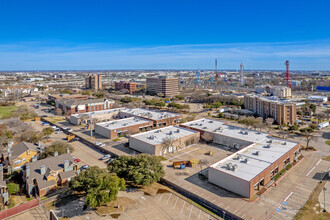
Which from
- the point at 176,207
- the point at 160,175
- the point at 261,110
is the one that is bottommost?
the point at 176,207

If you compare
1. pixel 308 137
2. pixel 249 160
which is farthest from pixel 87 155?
pixel 308 137

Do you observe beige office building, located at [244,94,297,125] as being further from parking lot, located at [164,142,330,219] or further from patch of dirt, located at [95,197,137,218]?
patch of dirt, located at [95,197,137,218]

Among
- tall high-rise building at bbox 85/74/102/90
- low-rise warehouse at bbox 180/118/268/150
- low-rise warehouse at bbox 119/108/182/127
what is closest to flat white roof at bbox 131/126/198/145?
low-rise warehouse at bbox 180/118/268/150

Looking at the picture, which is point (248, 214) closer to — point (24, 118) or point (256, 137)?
point (256, 137)

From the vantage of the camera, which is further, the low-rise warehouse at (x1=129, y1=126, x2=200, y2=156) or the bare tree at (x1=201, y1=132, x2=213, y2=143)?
the bare tree at (x1=201, y1=132, x2=213, y2=143)

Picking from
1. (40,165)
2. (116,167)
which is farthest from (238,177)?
(40,165)

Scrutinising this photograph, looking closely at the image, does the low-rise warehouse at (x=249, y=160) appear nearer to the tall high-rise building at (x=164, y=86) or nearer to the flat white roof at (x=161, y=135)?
the flat white roof at (x=161, y=135)

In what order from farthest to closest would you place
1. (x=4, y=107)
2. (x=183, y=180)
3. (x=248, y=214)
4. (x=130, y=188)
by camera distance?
(x=4, y=107) < (x=183, y=180) < (x=130, y=188) < (x=248, y=214)

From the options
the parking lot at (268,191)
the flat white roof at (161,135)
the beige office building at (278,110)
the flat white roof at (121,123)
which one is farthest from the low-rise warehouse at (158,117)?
the beige office building at (278,110)
